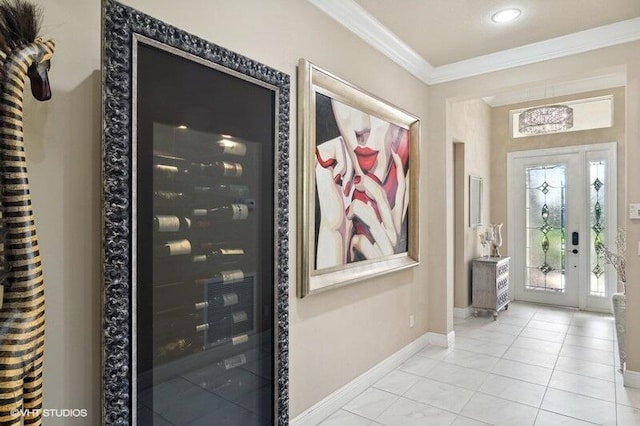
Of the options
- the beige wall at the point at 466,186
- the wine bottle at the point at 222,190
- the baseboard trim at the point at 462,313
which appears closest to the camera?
the wine bottle at the point at 222,190

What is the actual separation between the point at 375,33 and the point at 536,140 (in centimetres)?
400

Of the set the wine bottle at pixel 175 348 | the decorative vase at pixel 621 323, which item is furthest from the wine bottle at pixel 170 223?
the decorative vase at pixel 621 323

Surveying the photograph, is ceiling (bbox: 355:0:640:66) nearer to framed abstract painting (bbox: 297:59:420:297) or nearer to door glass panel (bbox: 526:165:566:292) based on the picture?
framed abstract painting (bbox: 297:59:420:297)

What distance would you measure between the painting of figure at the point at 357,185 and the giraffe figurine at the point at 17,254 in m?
1.61

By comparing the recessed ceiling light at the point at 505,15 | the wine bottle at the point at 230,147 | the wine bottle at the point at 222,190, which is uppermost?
the recessed ceiling light at the point at 505,15

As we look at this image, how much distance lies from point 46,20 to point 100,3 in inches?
8.3

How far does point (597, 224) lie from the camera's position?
5340 mm

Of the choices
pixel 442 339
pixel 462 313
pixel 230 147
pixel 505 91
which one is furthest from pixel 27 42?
pixel 462 313

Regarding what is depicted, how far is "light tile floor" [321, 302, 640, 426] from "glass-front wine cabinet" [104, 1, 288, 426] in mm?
1090

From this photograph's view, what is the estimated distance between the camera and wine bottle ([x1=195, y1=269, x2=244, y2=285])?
176 cm

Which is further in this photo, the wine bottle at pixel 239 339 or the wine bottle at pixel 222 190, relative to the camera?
the wine bottle at pixel 239 339

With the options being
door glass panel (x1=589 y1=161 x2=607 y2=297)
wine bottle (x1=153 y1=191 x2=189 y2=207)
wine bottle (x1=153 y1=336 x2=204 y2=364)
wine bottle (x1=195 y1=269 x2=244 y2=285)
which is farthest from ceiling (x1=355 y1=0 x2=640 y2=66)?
door glass panel (x1=589 y1=161 x2=607 y2=297)

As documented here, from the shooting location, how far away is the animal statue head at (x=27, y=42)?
109 cm

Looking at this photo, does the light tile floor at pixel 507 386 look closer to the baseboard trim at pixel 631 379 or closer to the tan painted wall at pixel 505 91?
the baseboard trim at pixel 631 379
